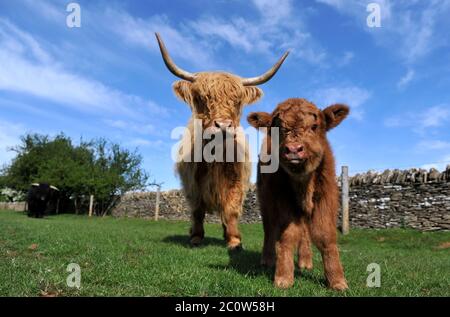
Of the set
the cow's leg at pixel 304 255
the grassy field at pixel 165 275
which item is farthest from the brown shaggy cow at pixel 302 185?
the cow's leg at pixel 304 255

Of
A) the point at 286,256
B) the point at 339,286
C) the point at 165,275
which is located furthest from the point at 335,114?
the point at 165,275

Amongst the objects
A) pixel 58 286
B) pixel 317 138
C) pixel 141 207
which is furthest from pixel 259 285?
pixel 141 207

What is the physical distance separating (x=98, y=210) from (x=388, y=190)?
26.2 meters

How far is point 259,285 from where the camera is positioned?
3.87 m

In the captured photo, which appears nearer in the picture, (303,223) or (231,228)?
(303,223)

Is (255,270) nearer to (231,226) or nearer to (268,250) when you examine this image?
(268,250)

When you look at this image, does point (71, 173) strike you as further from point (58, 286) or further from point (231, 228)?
point (58, 286)

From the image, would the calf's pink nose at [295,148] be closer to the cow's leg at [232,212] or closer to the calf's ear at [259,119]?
the calf's ear at [259,119]

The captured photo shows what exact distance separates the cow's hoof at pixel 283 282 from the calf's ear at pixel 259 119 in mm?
1533

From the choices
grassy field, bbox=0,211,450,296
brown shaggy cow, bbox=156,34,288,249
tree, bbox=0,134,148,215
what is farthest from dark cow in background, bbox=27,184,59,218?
brown shaggy cow, bbox=156,34,288,249

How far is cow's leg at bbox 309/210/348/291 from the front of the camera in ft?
13.0

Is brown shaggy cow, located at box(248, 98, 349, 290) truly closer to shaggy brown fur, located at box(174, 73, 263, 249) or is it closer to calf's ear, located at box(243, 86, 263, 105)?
shaggy brown fur, located at box(174, 73, 263, 249)

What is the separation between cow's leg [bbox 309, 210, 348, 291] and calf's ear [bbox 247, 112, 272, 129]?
41.2 inches

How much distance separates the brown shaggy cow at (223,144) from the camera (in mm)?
7129
